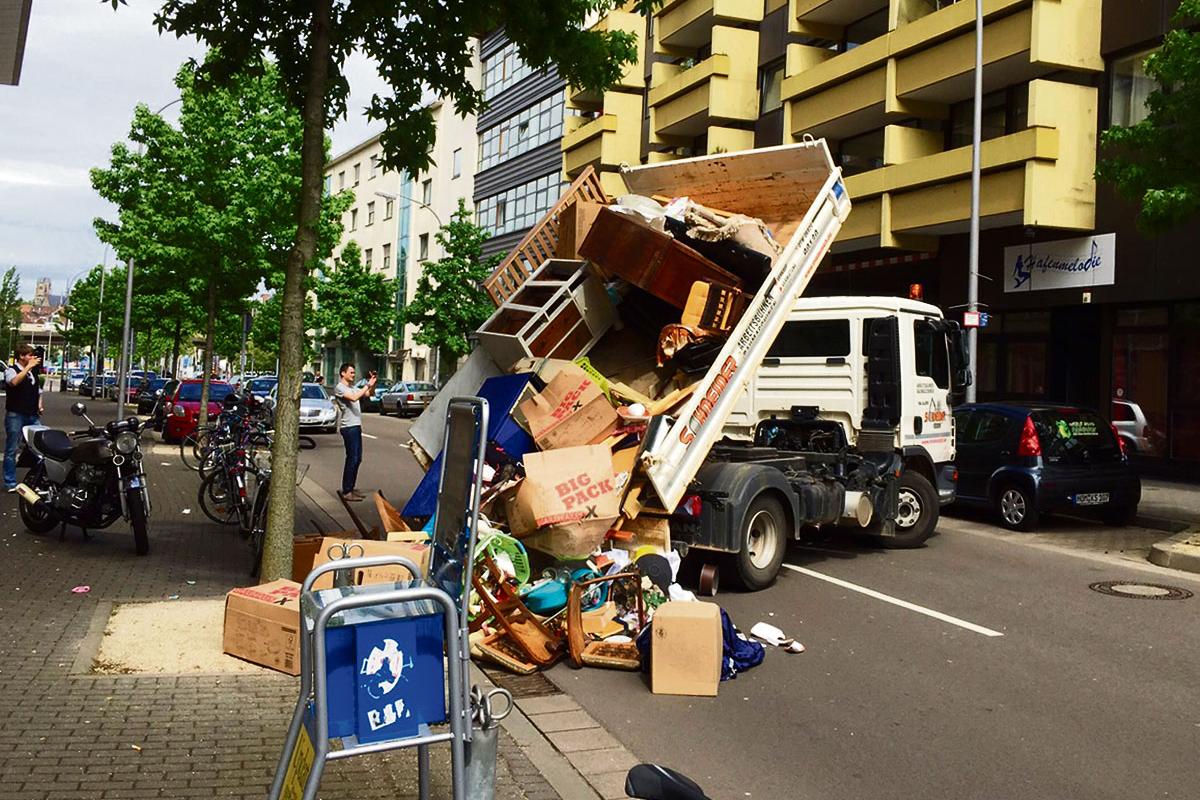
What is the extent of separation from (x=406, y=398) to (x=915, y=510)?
33.1 metres

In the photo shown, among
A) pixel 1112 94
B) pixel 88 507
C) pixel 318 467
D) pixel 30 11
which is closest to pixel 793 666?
pixel 88 507

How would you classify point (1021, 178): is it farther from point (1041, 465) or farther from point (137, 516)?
point (137, 516)

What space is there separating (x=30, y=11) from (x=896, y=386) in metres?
7.94

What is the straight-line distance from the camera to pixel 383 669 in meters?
3.10

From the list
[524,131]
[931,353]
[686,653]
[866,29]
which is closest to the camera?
[686,653]

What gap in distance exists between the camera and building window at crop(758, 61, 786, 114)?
1179 inches

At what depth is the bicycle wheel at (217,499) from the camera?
447 inches

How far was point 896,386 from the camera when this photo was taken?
34.3ft

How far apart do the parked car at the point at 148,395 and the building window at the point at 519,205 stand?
1498 cm

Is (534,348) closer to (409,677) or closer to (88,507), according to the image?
(88,507)

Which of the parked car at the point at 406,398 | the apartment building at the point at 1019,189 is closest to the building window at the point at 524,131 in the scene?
the parked car at the point at 406,398

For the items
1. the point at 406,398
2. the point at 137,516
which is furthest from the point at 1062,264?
the point at 406,398

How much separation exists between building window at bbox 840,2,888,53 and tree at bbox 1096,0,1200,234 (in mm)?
13882

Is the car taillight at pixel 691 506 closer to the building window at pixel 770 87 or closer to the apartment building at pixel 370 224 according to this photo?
the building window at pixel 770 87
